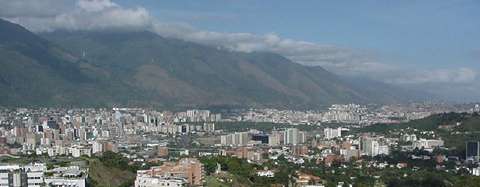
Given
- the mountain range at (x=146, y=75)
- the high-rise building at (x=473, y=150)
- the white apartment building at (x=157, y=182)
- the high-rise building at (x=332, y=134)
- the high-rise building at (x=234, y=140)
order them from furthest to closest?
the mountain range at (x=146, y=75) < the high-rise building at (x=332, y=134) < the high-rise building at (x=234, y=140) < the high-rise building at (x=473, y=150) < the white apartment building at (x=157, y=182)

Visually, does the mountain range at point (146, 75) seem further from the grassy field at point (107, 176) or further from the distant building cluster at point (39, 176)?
the distant building cluster at point (39, 176)

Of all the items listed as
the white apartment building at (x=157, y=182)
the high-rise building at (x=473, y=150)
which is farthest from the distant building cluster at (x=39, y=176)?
the high-rise building at (x=473, y=150)

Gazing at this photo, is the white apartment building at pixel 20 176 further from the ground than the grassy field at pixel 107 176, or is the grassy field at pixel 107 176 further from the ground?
the white apartment building at pixel 20 176

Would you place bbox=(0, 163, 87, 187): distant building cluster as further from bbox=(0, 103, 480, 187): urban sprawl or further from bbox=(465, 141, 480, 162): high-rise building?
bbox=(465, 141, 480, 162): high-rise building

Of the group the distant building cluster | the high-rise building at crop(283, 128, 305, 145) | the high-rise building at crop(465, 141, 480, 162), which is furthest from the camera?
the high-rise building at crop(283, 128, 305, 145)

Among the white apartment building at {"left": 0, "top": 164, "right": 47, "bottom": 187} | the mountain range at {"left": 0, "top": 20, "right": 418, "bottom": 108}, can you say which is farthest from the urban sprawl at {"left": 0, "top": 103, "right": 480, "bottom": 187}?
the mountain range at {"left": 0, "top": 20, "right": 418, "bottom": 108}
